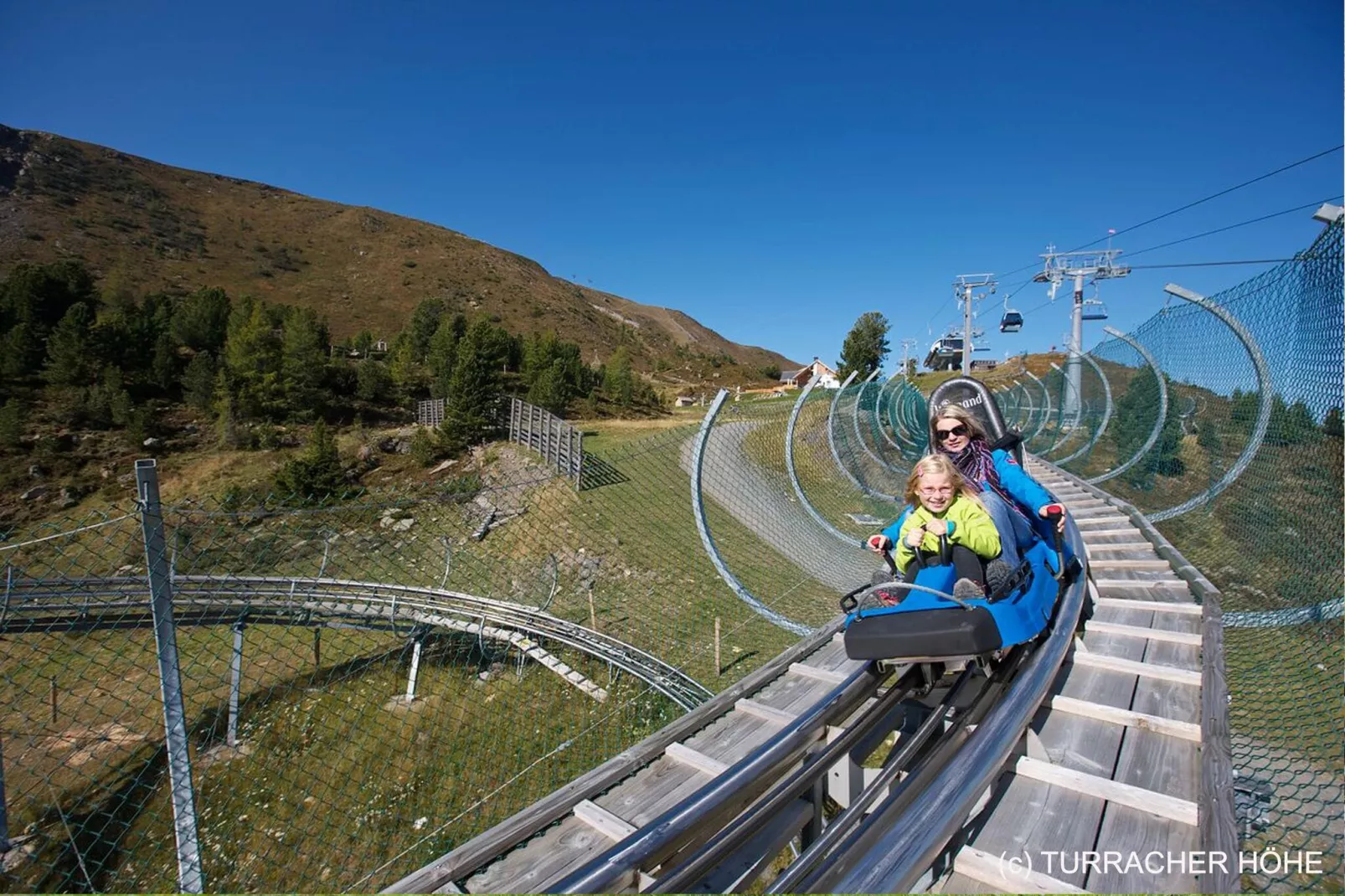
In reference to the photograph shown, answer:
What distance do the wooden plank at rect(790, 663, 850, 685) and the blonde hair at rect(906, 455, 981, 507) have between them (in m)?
1.03

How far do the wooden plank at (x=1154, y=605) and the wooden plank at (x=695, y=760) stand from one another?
3127mm

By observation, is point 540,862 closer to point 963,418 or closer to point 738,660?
point 963,418

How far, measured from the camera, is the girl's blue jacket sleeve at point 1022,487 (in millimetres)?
3586

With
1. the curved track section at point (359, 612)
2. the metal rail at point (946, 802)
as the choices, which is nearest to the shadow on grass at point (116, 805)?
the curved track section at point (359, 612)

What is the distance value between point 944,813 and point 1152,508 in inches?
279

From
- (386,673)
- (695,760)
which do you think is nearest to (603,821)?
(695,760)

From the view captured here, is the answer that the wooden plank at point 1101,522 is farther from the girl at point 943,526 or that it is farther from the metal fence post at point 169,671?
the metal fence post at point 169,671

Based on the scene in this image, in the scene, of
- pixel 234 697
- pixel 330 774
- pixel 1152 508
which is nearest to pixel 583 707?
pixel 330 774

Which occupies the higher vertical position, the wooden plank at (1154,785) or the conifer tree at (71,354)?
the conifer tree at (71,354)

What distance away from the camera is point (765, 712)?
289cm

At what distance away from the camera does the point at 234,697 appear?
540 centimetres

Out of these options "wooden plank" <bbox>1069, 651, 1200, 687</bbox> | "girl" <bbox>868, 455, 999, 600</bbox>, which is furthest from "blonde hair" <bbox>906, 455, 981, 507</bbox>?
"wooden plank" <bbox>1069, 651, 1200, 687</bbox>

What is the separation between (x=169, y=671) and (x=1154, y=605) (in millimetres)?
5568

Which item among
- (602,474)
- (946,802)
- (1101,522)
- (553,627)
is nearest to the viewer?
(946,802)
